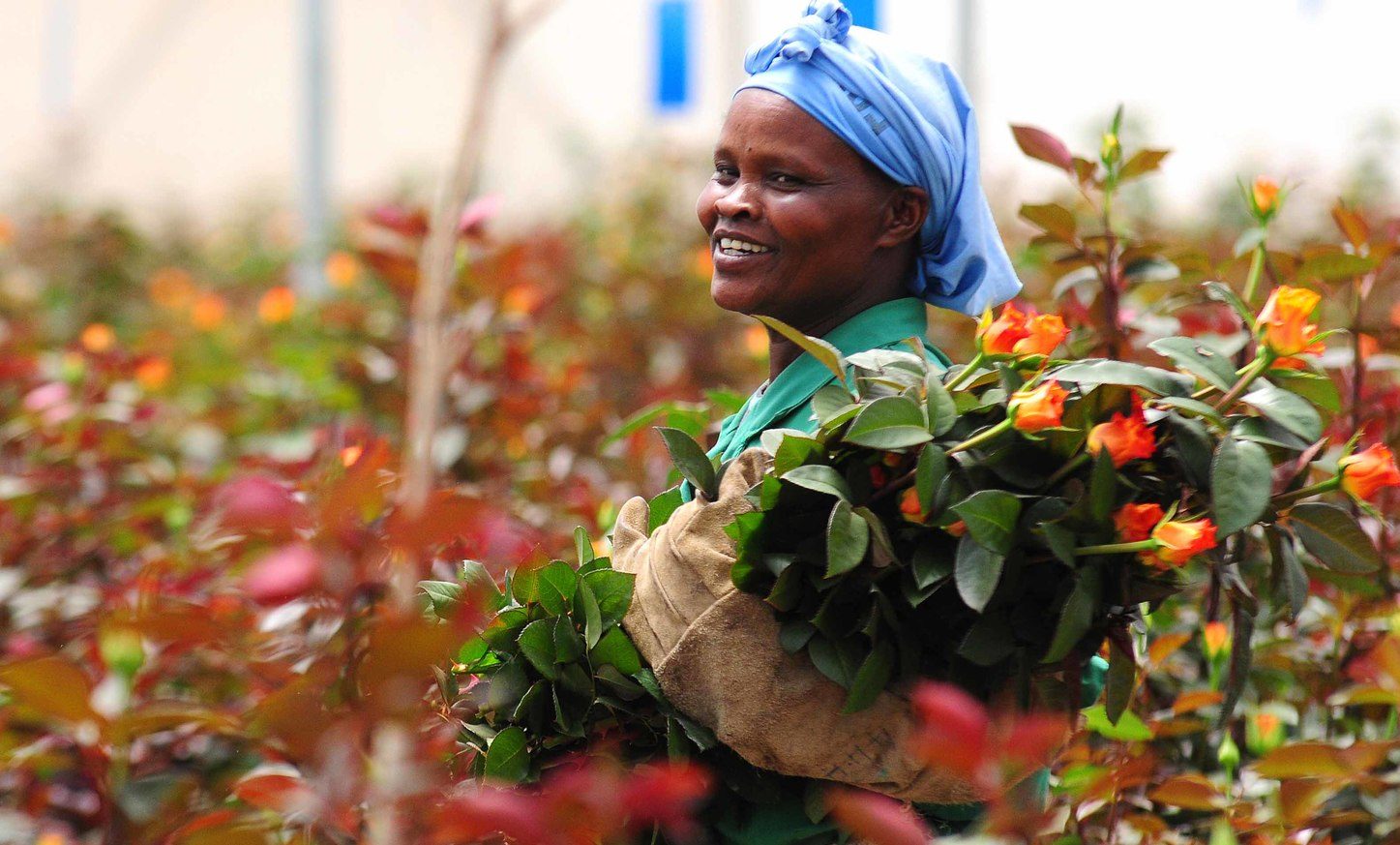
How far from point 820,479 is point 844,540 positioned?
50 mm

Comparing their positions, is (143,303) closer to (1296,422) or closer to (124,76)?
(1296,422)

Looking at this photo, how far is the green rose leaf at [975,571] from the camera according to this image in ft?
3.42

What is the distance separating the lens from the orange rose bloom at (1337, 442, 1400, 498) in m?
1.11

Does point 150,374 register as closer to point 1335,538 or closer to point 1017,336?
point 1017,336

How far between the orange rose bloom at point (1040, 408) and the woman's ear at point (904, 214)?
340 mm

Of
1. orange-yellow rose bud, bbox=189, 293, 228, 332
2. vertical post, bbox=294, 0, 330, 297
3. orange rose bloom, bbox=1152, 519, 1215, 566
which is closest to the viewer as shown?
orange rose bloom, bbox=1152, 519, 1215, 566

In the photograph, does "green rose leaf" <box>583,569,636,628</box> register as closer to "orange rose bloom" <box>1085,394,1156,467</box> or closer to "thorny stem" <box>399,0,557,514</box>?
"orange rose bloom" <box>1085,394,1156,467</box>

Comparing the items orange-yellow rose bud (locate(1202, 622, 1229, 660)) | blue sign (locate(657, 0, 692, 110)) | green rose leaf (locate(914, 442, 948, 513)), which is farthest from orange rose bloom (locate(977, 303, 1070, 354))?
blue sign (locate(657, 0, 692, 110))

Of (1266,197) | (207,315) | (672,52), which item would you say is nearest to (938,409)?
(1266,197)

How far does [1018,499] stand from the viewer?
3.53 ft

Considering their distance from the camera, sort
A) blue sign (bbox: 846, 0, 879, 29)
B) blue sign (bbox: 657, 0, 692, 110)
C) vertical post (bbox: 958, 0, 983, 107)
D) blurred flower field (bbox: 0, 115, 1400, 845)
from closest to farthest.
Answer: blurred flower field (bbox: 0, 115, 1400, 845)
blue sign (bbox: 846, 0, 879, 29)
vertical post (bbox: 958, 0, 983, 107)
blue sign (bbox: 657, 0, 692, 110)

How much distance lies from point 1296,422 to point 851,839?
1.56 ft

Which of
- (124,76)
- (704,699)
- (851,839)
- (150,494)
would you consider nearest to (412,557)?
(704,699)

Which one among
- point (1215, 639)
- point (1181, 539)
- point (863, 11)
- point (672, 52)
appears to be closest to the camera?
point (1181, 539)
